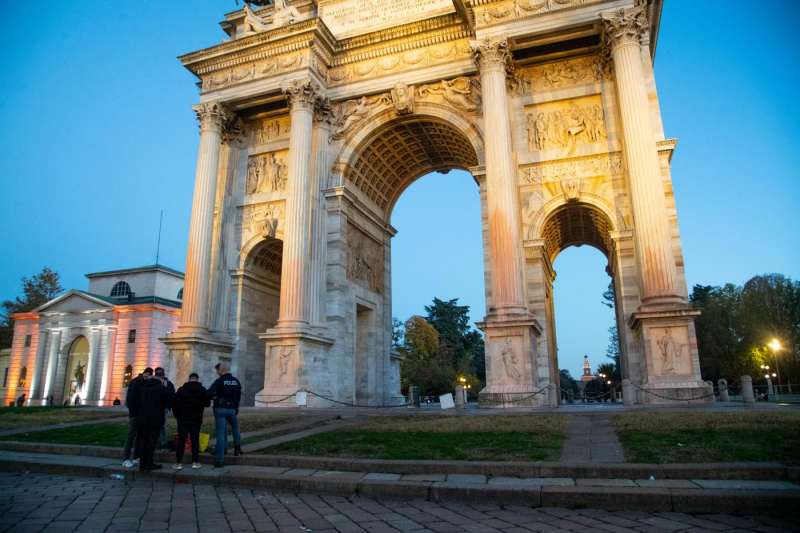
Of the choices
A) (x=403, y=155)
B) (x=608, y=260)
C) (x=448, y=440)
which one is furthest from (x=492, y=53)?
(x=448, y=440)

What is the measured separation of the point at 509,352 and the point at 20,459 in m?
13.4

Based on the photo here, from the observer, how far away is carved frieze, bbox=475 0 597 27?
20.6 m

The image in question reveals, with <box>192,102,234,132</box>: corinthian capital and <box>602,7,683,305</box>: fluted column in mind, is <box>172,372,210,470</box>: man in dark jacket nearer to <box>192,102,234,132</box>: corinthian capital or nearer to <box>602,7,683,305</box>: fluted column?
<box>602,7,683,305</box>: fluted column

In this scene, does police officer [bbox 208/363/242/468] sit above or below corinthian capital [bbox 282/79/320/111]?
below

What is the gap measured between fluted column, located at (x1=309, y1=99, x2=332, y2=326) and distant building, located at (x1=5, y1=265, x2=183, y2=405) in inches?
1303

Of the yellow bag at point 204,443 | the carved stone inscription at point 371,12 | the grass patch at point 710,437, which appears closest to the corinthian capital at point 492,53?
the carved stone inscription at point 371,12

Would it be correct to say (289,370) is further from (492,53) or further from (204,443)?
(492,53)

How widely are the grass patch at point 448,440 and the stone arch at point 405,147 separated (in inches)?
524

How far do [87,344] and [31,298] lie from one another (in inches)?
735

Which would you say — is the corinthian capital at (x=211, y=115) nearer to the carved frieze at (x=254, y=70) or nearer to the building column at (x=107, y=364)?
the carved frieze at (x=254, y=70)

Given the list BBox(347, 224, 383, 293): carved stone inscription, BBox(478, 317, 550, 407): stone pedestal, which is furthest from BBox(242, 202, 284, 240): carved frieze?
BBox(478, 317, 550, 407): stone pedestal

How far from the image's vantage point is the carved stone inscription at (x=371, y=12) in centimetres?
2520

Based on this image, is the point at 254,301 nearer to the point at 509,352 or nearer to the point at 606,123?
the point at 509,352

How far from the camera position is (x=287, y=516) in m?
5.75
